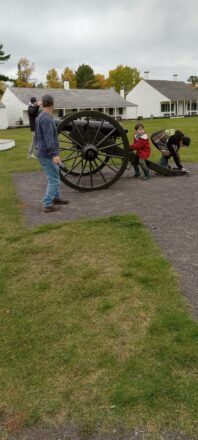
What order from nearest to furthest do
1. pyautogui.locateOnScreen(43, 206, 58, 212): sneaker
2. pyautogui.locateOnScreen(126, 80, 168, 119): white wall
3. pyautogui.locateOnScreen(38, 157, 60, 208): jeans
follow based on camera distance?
1. pyautogui.locateOnScreen(38, 157, 60, 208): jeans
2. pyautogui.locateOnScreen(43, 206, 58, 212): sneaker
3. pyautogui.locateOnScreen(126, 80, 168, 119): white wall

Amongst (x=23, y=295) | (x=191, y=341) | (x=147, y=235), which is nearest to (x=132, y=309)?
(x=191, y=341)

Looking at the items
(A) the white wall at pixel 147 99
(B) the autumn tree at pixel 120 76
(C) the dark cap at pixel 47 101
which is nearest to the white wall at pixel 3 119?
(A) the white wall at pixel 147 99

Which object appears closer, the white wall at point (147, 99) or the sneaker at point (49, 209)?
the sneaker at point (49, 209)

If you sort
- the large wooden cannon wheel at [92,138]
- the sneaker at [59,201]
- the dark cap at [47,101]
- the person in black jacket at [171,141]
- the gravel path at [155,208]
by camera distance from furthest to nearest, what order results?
the person in black jacket at [171,141] < the large wooden cannon wheel at [92,138] < the sneaker at [59,201] < the dark cap at [47,101] < the gravel path at [155,208]

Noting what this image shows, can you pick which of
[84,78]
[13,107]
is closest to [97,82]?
[84,78]

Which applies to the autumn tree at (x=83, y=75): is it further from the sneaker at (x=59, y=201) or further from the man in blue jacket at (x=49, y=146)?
the man in blue jacket at (x=49, y=146)

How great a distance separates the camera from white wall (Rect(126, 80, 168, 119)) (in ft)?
192


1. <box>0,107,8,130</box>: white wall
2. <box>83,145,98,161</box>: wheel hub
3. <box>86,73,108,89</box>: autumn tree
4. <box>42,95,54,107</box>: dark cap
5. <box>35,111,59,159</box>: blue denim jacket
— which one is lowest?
<box>83,145,98,161</box>: wheel hub

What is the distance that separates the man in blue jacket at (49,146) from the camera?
6.02 m

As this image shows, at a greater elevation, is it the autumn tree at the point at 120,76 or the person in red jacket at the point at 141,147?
the autumn tree at the point at 120,76

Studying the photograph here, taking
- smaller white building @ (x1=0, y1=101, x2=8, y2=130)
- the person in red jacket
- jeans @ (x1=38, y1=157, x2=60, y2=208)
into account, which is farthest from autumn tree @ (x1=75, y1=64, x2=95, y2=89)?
jeans @ (x1=38, y1=157, x2=60, y2=208)

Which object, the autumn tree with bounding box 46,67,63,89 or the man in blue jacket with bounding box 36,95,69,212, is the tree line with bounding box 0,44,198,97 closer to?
the autumn tree with bounding box 46,67,63,89

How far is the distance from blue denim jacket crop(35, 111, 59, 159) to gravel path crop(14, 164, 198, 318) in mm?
956

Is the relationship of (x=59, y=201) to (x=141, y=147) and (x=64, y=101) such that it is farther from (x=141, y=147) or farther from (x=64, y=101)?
(x=64, y=101)
